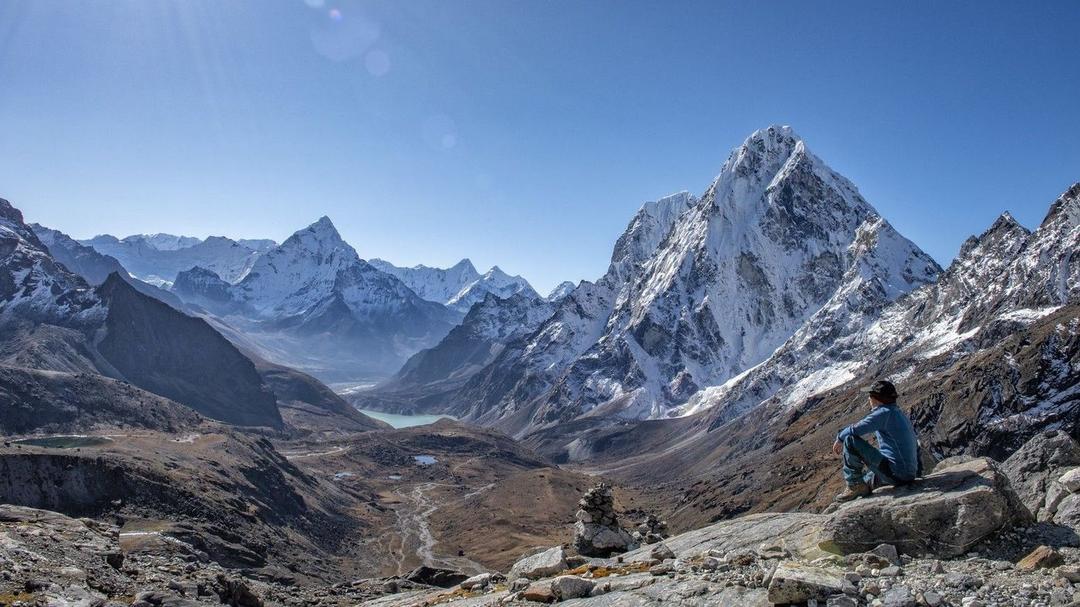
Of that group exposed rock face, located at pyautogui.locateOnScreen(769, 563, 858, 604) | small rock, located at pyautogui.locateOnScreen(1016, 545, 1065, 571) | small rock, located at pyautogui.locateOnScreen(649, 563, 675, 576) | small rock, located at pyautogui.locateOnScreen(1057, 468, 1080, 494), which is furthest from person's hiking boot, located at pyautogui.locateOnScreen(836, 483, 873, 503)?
small rock, located at pyautogui.locateOnScreen(1057, 468, 1080, 494)

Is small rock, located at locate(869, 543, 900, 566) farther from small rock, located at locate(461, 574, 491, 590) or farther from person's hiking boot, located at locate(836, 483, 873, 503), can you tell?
small rock, located at locate(461, 574, 491, 590)

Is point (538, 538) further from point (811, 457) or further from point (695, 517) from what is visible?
point (811, 457)

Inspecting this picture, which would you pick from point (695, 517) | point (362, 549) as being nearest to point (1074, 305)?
point (695, 517)

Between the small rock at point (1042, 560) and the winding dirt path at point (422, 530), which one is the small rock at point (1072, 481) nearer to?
the small rock at point (1042, 560)

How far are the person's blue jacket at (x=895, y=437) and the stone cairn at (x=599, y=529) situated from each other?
43.1 ft

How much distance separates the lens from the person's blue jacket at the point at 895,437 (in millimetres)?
15977

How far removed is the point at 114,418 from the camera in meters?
149

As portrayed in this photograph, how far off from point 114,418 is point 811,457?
144218mm

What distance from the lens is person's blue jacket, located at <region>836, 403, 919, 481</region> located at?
15977 millimetres

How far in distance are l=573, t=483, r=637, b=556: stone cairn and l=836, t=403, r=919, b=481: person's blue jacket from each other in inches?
517

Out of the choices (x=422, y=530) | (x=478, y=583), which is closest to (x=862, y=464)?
(x=478, y=583)

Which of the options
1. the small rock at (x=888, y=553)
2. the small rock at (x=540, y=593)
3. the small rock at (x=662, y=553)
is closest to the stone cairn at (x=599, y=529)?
the small rock at (x=662, y=553)

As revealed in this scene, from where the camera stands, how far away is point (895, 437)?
1622cm

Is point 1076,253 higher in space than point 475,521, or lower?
higher
